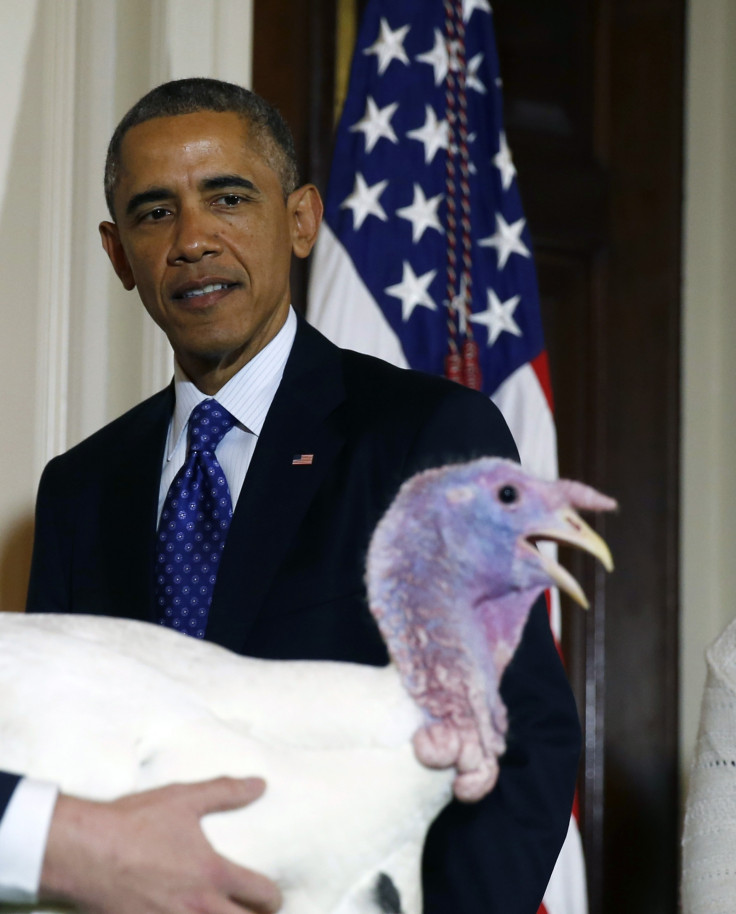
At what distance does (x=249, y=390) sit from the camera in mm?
1024

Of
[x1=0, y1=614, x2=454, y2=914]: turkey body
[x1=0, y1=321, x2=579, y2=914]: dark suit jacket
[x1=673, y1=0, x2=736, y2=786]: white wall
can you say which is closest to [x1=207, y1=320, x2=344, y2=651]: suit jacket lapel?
[x1=0, y1=321, x2=579, y2=914]: dark suit jacket

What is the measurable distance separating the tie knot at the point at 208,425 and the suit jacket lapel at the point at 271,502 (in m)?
0.05

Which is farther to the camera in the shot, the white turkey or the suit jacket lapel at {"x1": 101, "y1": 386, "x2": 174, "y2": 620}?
the suit jacket lapel at {"x1": 101, "y1": 386, "x2": 174, "y2": 620}

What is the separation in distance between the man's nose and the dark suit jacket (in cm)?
12

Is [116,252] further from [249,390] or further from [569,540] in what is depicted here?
[569,540]

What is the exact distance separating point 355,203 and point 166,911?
143cm

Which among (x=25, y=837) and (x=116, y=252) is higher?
(x=116, y=252)

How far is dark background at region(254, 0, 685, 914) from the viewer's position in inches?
93.7

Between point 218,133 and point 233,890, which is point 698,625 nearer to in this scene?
point 218,133

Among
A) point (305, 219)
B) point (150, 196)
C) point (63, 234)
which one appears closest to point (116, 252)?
point (305, 219)

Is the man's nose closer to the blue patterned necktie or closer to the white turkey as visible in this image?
the blue patterned necktie

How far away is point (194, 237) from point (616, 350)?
63.5 inches

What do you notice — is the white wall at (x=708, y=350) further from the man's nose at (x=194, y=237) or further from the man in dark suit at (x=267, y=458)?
the man's nose at (x=194, y=237)

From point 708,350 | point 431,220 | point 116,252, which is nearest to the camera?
point 116,252
